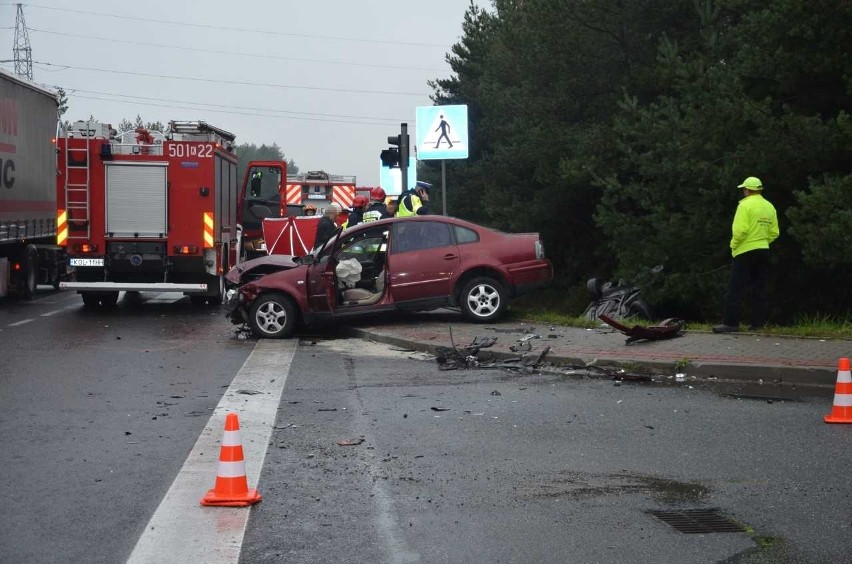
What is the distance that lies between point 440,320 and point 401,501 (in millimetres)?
10022

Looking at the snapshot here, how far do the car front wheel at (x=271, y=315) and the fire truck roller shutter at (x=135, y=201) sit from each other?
5.29 metres

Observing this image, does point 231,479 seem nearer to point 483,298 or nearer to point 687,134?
point 483,298

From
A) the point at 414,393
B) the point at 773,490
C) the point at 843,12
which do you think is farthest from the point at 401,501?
the point at 843,12

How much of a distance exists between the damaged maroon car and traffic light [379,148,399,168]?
5.14 metres

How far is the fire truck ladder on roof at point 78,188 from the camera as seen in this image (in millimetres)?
19625

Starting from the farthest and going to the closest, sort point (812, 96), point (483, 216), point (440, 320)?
point (483, 216)
point (812, 96)
point (440, 320)

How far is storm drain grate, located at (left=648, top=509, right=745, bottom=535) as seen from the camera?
589cm

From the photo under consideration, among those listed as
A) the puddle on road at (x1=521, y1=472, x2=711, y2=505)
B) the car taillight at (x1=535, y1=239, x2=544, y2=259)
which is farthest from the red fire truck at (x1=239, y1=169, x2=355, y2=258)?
the puddle on road at (x1=521, y1=472, x2=711, y2=505)

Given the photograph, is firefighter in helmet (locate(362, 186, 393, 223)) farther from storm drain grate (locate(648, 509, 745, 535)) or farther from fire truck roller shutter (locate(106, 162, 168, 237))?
storm drain grate (locate(648, 509, 745, 535))

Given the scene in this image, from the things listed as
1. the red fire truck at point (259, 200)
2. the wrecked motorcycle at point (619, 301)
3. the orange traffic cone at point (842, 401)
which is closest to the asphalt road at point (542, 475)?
the orange traffic cone at point (842, 401)

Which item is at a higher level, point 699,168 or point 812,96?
point 812,96

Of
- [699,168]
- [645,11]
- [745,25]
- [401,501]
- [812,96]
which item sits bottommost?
[401,501]

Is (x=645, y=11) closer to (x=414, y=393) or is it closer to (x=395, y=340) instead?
(x=395, y=340)

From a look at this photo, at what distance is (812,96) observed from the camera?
1995 centimetres
